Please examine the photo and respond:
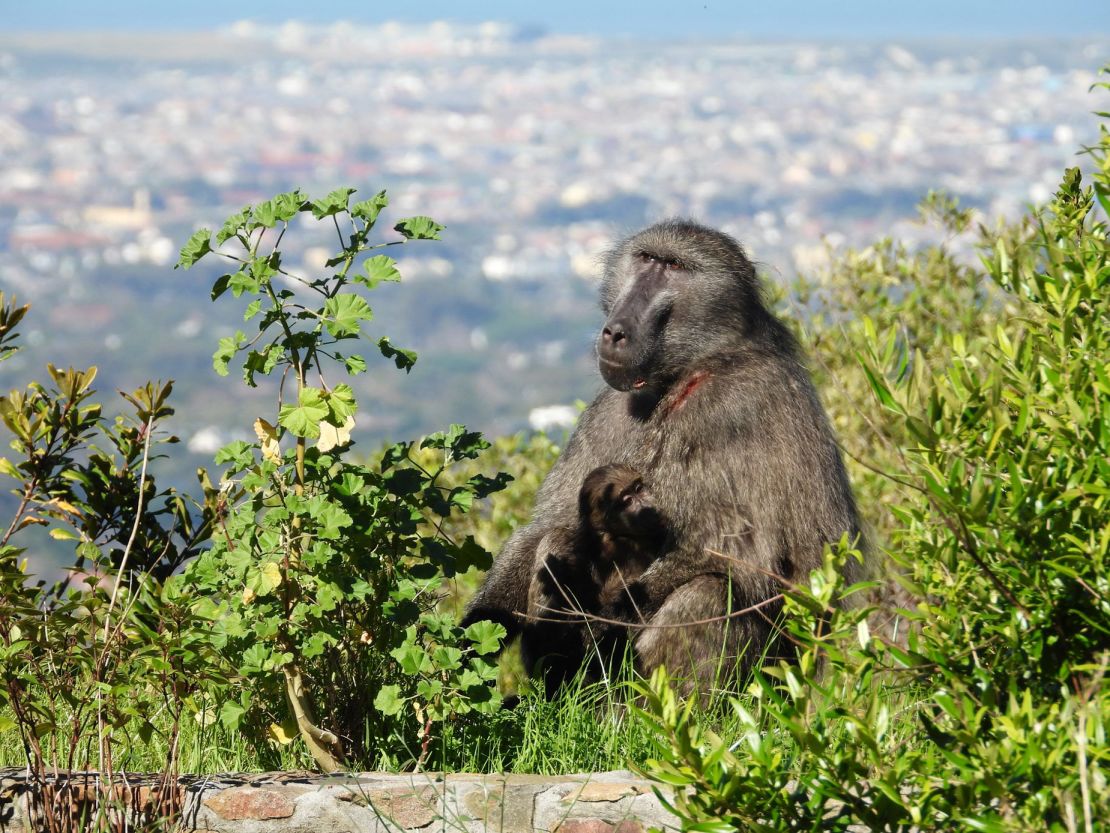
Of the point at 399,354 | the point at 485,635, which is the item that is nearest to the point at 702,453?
the point at 485,635

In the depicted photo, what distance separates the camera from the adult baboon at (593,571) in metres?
4.25

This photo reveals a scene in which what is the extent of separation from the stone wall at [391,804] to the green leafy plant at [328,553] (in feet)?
0.70

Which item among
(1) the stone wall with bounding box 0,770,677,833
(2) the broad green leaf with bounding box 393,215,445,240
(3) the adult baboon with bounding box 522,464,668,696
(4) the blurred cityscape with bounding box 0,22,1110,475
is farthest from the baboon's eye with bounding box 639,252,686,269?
(4) the blurred cityscape with bounding box 0,22,1110,475

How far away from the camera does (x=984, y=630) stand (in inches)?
91.7

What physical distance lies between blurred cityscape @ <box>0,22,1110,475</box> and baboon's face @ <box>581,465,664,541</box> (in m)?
51.4

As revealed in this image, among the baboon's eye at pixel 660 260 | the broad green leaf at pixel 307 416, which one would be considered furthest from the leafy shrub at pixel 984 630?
the baboon's eye at pixel 660 260

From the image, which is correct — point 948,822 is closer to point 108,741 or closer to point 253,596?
point 253,596

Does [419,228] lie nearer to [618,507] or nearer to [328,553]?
[328,553]

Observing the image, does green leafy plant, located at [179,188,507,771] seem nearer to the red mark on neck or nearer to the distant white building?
the red mark on neck

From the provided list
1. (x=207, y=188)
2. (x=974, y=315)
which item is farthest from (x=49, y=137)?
(x=974, y=315)

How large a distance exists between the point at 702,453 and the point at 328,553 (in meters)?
1.63

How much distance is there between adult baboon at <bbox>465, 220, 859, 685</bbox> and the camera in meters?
4.14

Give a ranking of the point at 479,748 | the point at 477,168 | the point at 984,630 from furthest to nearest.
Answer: the point at 477,168 < the point at 479,748 < the point at 984,630

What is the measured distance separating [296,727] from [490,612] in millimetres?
1187
